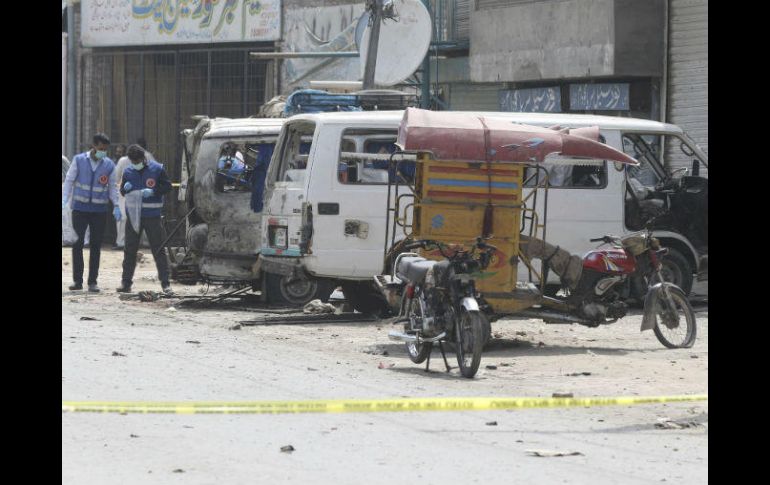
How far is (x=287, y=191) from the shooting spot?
13828 millimetres

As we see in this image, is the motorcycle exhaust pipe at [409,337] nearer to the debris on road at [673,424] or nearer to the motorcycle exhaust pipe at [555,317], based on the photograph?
the motorcycle exhaust pipe at [555,317]

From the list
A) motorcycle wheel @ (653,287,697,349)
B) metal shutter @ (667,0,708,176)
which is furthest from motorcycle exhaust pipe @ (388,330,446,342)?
metal shutter @ (667,0,708,176)

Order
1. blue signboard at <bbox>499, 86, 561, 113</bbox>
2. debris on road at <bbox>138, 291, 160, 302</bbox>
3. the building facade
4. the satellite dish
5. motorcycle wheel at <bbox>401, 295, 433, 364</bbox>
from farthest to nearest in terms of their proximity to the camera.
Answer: blue signboard at <bbox>499, 86, 561, 113</bbox> < the building facade < the satellite dish < debris on road at <bbox>138, 291, 160, 302</bbox> < motorcycle wheel at <bbox>401, 295, 433, 364</bbox>

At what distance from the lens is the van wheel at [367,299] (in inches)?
576

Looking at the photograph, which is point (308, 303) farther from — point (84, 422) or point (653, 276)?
point (84, 422)

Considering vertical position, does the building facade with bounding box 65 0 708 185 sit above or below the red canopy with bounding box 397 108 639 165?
above

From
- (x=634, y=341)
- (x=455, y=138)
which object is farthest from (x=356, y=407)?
(x=634, y=341)

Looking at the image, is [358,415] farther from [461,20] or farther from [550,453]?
[461,20]

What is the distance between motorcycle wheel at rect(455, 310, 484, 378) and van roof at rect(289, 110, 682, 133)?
3.31 m

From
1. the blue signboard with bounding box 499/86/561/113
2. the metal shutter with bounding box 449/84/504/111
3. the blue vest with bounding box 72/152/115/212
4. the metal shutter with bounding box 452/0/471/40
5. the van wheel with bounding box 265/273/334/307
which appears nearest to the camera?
the van wheel with bounding box 265/273/334/307

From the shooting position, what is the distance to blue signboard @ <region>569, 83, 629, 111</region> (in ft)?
68.5

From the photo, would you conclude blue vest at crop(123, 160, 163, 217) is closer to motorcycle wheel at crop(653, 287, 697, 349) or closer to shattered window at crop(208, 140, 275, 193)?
shattered window at crop(208, 140, 275, 193)

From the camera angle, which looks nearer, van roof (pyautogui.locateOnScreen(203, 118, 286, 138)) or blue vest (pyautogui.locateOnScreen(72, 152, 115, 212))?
van roof (pyautogui.locateOnScreen(203, 118, 286, 138))

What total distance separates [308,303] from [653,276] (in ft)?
13.3
